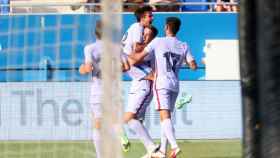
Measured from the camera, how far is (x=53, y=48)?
931 cm

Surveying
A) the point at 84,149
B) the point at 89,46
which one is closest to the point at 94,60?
the point at 89,46

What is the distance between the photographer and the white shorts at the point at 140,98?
37.8ft

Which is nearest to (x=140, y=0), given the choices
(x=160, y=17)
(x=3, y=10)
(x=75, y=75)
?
(x=160, y=17)

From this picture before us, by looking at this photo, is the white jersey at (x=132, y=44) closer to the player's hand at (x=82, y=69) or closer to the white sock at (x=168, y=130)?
the white sock at (x=168, y=130)

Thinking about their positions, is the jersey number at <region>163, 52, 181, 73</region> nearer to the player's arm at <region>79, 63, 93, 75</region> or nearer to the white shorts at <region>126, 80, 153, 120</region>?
the white shorts at <region>126, 80, 153, 120</region>

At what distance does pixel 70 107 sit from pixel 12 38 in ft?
7.91

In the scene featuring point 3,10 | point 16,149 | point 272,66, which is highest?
point 3,10

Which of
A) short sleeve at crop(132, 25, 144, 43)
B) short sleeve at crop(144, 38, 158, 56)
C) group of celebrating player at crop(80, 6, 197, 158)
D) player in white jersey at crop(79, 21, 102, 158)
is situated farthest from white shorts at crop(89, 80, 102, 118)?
short sleeve at crop(132, 25, 144, 43)

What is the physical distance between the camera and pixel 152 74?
11773mm

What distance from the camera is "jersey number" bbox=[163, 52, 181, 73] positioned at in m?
11.5

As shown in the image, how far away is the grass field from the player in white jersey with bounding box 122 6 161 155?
2.31 ft

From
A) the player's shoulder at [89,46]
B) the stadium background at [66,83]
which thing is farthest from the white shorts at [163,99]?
the player's shoulder at [89,46]

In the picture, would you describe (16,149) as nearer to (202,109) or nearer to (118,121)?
(202,109)

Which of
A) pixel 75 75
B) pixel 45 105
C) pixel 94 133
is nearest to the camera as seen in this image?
pixel 94 133
